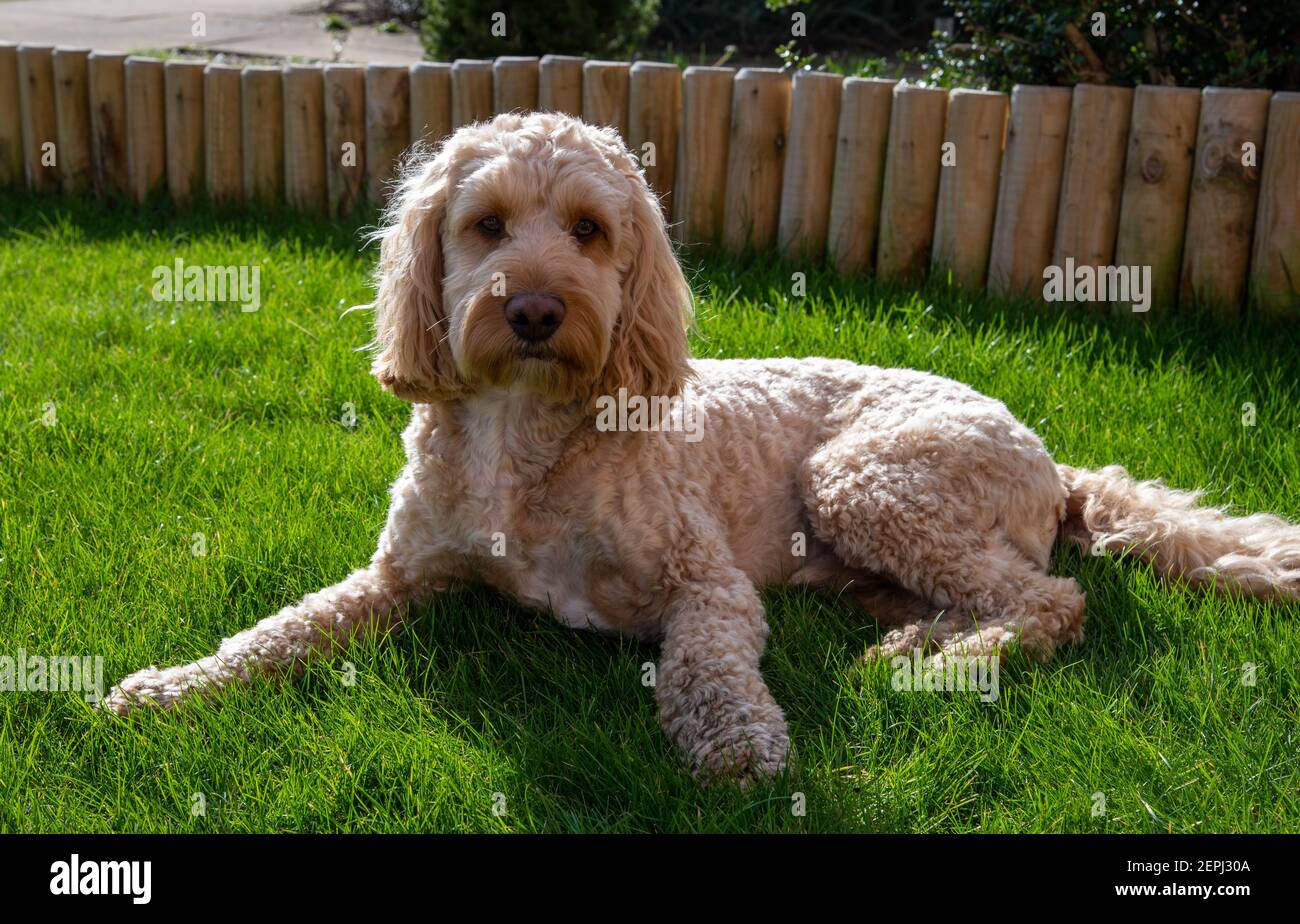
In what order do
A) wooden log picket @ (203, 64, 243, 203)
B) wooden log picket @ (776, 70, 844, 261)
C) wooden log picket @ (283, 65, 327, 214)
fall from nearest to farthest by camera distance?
1. wooden log picket @ (776, 70, 844, 261)
2. wooden log picket @ (283, 65, 327, 214)
3. wooden log picket @ (203, 64, 243, 203)

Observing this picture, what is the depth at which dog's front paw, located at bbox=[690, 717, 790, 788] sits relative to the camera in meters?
3.12

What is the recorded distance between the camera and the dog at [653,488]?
3402 millimetres

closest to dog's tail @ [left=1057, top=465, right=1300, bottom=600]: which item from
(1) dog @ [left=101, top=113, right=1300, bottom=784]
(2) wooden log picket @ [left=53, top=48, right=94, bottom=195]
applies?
(1) dog @ [left=101, top=113, right=1300, bottom=784]

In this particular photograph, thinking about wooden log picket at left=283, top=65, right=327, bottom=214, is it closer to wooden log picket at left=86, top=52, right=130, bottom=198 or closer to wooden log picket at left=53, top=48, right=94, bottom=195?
wooden log picket at left=86, top=52, right=130, bottom=198

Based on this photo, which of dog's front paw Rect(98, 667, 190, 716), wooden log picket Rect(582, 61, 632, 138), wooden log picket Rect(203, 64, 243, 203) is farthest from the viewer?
wooden log picket Rect(203, 64, 243, 203)

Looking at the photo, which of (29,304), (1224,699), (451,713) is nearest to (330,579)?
(451,713)

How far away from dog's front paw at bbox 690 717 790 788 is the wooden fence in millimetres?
3308

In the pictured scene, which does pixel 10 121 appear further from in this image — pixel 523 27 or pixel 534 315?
pixel 534 315

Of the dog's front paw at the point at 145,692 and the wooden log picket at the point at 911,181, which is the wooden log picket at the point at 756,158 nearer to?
the wooden log picket at the point at 911,181

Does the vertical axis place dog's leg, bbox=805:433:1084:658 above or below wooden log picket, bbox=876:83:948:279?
below

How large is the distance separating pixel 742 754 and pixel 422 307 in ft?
4.91

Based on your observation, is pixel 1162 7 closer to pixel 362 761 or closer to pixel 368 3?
pixel 362 761

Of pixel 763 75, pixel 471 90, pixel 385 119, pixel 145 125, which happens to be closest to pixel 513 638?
pixel 763 75

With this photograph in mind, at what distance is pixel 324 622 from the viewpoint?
3.72m
